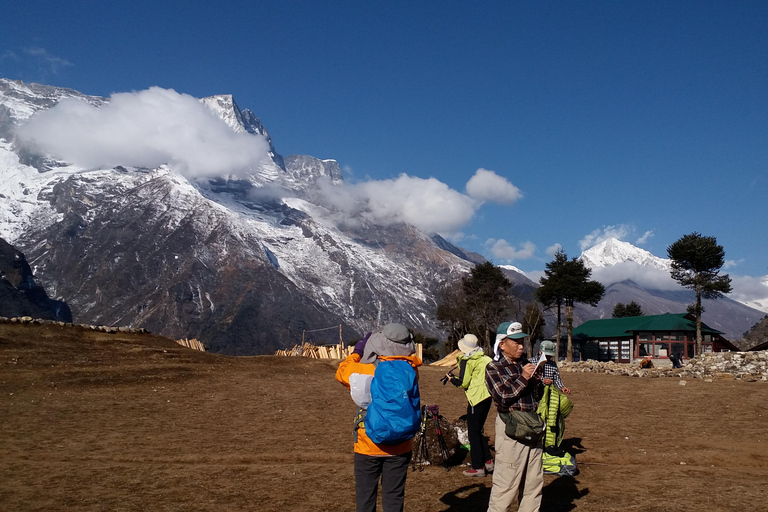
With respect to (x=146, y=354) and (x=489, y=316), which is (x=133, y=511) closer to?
(x=146, y=354)

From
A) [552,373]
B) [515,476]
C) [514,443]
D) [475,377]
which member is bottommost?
[515,476]

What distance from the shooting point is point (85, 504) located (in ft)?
21.6

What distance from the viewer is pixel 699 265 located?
152 ft

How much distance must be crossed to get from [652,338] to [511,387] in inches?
2060

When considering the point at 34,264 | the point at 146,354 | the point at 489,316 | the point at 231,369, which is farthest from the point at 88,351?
the point at 34,264

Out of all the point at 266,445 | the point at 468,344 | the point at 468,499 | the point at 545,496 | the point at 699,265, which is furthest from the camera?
the point at 699,265

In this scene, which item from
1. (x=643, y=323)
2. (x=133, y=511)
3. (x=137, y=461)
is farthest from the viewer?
(x=643, y=323)

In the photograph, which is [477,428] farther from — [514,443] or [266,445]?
[266,445]

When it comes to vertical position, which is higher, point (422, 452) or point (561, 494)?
point (422, 452)

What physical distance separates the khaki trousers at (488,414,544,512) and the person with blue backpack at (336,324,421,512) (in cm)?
110

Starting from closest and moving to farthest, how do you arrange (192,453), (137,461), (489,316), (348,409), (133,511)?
(133,511) → (137,461) → (192,453) → (348,409) → (489,316)

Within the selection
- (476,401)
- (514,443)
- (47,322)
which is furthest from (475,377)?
(47,322)

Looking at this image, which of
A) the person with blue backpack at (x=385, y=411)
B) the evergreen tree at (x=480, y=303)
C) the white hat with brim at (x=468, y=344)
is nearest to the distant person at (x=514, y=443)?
the person with blue backpack at (x=385, y=411)

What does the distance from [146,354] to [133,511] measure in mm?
18352
